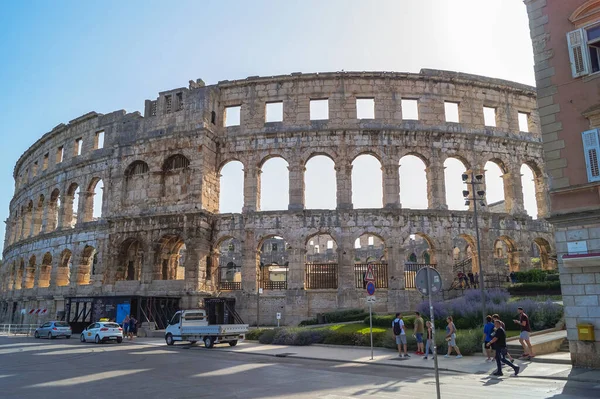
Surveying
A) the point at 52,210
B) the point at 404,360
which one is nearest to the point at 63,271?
the point at 52,210

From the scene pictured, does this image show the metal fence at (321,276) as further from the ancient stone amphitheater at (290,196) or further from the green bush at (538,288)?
the green bush at (538,288)

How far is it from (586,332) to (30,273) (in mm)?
42775

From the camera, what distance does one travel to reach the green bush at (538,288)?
24.6 metres

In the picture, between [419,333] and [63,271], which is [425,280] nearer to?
[419,333]

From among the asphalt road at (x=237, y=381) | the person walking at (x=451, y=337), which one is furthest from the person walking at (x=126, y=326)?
the person walking at (x=451, y=337)

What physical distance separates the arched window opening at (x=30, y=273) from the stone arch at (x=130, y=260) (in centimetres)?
1248

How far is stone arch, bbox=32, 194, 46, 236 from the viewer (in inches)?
1610

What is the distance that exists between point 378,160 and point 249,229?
32.2 feet

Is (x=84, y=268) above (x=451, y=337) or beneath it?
above

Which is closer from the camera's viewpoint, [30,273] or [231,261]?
[30,273]

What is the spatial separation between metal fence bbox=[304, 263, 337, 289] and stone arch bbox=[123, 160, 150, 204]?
13.0 m

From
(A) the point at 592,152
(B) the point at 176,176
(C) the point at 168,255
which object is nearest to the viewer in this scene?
(A) the point at 592,152

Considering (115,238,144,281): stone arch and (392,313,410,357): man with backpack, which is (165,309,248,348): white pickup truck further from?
(115,238,144,281): stone arch

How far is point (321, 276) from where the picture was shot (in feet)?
93.7
